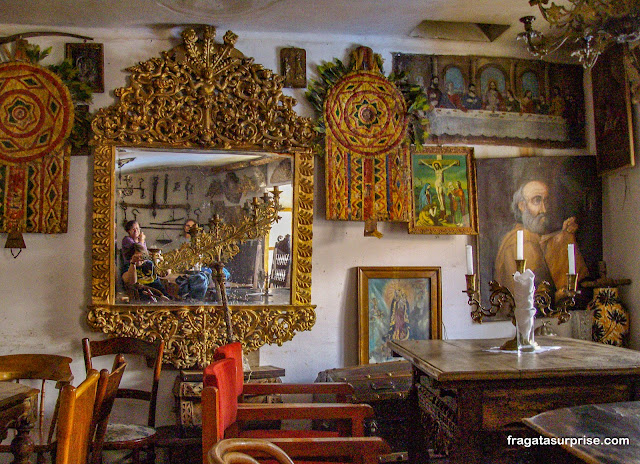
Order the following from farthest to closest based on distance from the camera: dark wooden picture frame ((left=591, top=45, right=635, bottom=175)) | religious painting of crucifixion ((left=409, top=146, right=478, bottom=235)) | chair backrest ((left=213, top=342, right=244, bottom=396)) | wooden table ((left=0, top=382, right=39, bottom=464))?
religious painting of crucifixion ((left=409, top=146, right=478, bottom=235)) → dark wooden picture frame ((left=591, top=45, right=635, bottom=175)) → chair backrest ((left=213, top=342, right=244, bottom=396)) → wooden table ((left=0, top=382, right=39, bottom=464))

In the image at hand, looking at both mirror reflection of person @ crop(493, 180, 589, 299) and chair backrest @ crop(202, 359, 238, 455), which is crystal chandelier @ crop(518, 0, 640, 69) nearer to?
mirror reflection of person @ crop(493, 180, 589, 299)

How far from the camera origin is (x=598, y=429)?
1.73 metres

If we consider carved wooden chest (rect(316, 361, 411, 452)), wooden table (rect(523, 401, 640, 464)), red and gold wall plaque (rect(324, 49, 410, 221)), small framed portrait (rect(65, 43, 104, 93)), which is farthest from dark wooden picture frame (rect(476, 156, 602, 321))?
small framed portrait (rect(65, 43, 104, 93))

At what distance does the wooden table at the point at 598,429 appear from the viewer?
5.00ft

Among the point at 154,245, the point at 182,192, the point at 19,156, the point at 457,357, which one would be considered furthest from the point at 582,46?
the point at 19,156

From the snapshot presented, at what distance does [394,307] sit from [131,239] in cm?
203

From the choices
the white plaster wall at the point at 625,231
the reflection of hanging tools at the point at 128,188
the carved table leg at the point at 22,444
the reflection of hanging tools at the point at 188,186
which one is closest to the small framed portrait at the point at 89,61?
the reflection of hanging tools at the point at 128,188

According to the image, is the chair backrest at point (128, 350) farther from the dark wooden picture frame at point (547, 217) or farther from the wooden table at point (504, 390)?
the dark wooden picture frame at point (547, 217)

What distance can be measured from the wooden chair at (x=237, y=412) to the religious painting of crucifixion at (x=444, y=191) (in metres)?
1.94

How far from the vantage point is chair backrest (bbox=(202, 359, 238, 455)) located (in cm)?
192

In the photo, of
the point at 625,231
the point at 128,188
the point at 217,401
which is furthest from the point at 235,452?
the point at 625,231

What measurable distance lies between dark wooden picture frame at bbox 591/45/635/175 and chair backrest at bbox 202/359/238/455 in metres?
3.45

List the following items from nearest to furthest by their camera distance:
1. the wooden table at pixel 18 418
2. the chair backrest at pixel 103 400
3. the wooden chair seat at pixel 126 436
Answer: the chair backrest at pixel 103 400 → the wooden table at pixel 18 418 → the wooden chair seat at pixel 126 436

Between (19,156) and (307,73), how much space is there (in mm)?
2190
